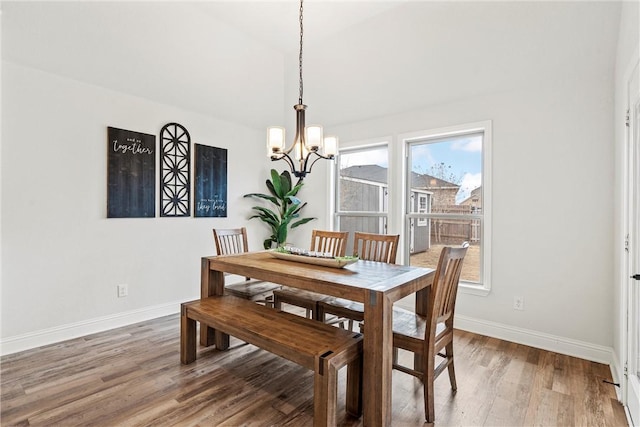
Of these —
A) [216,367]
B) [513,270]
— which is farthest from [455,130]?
[216,367]

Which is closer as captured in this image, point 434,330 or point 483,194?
point 434,330

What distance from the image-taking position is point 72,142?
3.09 metres

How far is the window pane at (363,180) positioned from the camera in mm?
4289

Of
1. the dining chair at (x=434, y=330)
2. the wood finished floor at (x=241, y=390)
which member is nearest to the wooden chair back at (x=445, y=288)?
the dining chair at (x=434, y=330)

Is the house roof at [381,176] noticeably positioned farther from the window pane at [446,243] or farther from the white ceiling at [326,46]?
the white ceiling at [326,46]

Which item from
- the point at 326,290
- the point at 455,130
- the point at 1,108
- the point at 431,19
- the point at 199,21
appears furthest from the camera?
the point at 455,130

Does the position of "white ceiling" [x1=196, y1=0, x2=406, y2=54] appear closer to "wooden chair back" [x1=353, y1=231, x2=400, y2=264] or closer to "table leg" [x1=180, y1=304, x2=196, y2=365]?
"wooden chair back" [x1=353, y1=231, x2=400, y2=264]

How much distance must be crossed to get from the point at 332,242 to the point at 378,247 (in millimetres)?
516

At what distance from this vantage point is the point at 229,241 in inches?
133

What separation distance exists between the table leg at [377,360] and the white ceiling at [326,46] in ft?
8.51

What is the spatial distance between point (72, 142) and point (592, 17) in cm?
462

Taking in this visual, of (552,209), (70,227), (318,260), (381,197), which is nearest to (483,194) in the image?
(552,209)

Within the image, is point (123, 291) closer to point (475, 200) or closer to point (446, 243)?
point (446, 243)

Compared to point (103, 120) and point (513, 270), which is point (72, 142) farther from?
point (513, 270)
